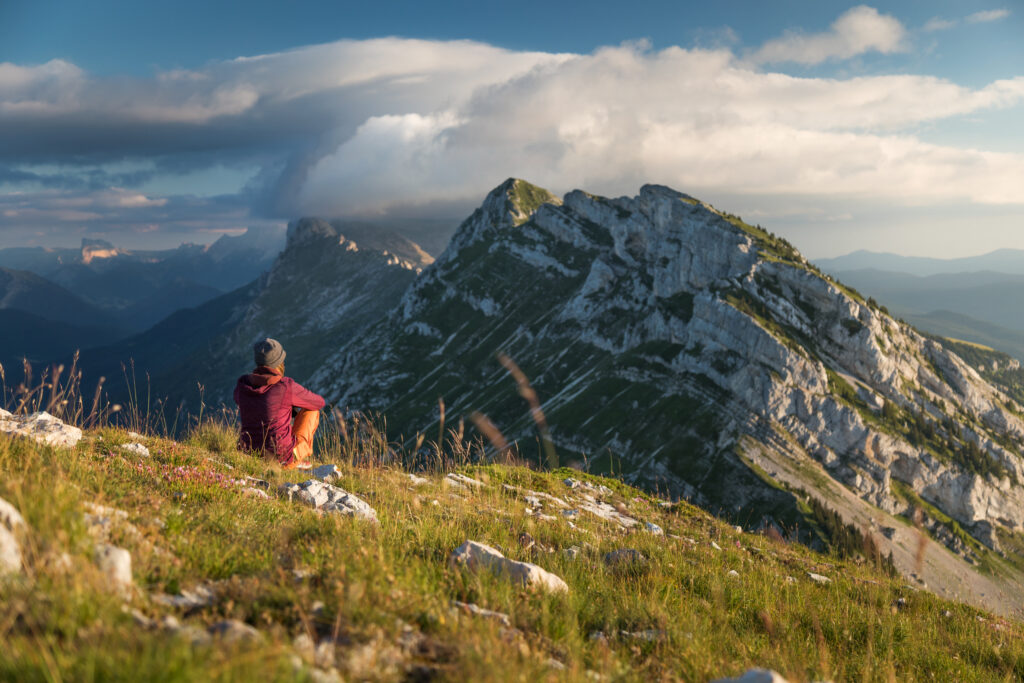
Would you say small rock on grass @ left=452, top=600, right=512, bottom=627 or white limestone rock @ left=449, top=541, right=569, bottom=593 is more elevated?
small rock on grass @ left=452, top=600, right=512, bottom=627

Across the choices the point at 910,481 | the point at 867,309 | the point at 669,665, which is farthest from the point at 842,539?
the point at 669,665

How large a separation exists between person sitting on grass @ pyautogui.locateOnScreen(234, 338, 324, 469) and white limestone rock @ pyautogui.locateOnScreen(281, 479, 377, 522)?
2301mm

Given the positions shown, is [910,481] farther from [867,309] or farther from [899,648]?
[899,648]

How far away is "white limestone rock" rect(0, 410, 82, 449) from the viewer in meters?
7.38

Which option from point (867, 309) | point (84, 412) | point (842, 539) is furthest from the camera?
point (867, 309)

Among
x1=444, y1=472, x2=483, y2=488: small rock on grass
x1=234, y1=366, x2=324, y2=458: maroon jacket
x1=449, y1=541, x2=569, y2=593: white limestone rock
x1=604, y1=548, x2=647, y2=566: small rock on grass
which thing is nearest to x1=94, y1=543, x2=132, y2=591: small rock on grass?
x1=449, y1=541, x2=569, y2=593: white limestone rock

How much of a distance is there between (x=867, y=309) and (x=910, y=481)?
53.8 metres

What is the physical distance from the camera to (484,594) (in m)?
4.75

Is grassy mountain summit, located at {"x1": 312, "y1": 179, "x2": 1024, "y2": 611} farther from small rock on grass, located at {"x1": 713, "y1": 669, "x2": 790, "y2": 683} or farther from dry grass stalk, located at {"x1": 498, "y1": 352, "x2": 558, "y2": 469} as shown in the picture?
small rock on grass, located at {"x1": 713, "y1": 669, "x2": 790, "y2": 683}

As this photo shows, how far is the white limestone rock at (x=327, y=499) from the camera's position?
709 centimetres

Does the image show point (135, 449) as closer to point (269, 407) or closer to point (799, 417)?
point (269, 407)

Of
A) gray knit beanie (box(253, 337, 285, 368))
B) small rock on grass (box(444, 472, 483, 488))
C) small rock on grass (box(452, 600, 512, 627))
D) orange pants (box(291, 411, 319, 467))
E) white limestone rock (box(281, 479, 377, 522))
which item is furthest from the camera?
small rock on grass (box(444, 472, 483, 488))

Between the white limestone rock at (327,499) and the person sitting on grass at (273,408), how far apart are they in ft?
7.55

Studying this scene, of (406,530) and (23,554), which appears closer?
(23,554)
